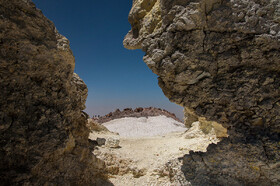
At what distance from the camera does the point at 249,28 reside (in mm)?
3512

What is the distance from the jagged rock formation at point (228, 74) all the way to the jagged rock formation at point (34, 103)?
8.32ft

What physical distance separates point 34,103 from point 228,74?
4.67 m

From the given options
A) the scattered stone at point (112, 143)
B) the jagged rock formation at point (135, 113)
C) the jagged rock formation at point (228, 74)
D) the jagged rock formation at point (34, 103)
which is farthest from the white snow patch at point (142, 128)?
the jagged rock formation at point (34, 103)

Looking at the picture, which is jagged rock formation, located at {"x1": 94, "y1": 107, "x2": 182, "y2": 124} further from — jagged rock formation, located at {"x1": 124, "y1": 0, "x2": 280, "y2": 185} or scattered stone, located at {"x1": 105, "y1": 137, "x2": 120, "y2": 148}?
jagged rock formation, located at {"x1": 124, "y1": 0, "x2": 280, "y2": 185}

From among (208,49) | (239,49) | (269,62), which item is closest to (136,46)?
(208,49)

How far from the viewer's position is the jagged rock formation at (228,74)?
3.50 meters

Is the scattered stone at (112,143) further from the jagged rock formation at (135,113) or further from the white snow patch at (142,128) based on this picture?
the jagged rock formation at (135,113)

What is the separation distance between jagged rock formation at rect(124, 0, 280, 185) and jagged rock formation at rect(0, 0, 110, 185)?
254cm

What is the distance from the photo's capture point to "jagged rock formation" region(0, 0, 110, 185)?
2.59m

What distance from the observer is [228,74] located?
3848mm

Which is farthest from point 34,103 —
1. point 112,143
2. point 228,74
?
point 112,143

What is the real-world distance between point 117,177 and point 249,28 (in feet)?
19.1

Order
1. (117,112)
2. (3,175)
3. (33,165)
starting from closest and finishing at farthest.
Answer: (3,175)
(33,165)
(117,112)

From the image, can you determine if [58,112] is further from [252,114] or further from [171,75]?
[252,114]
